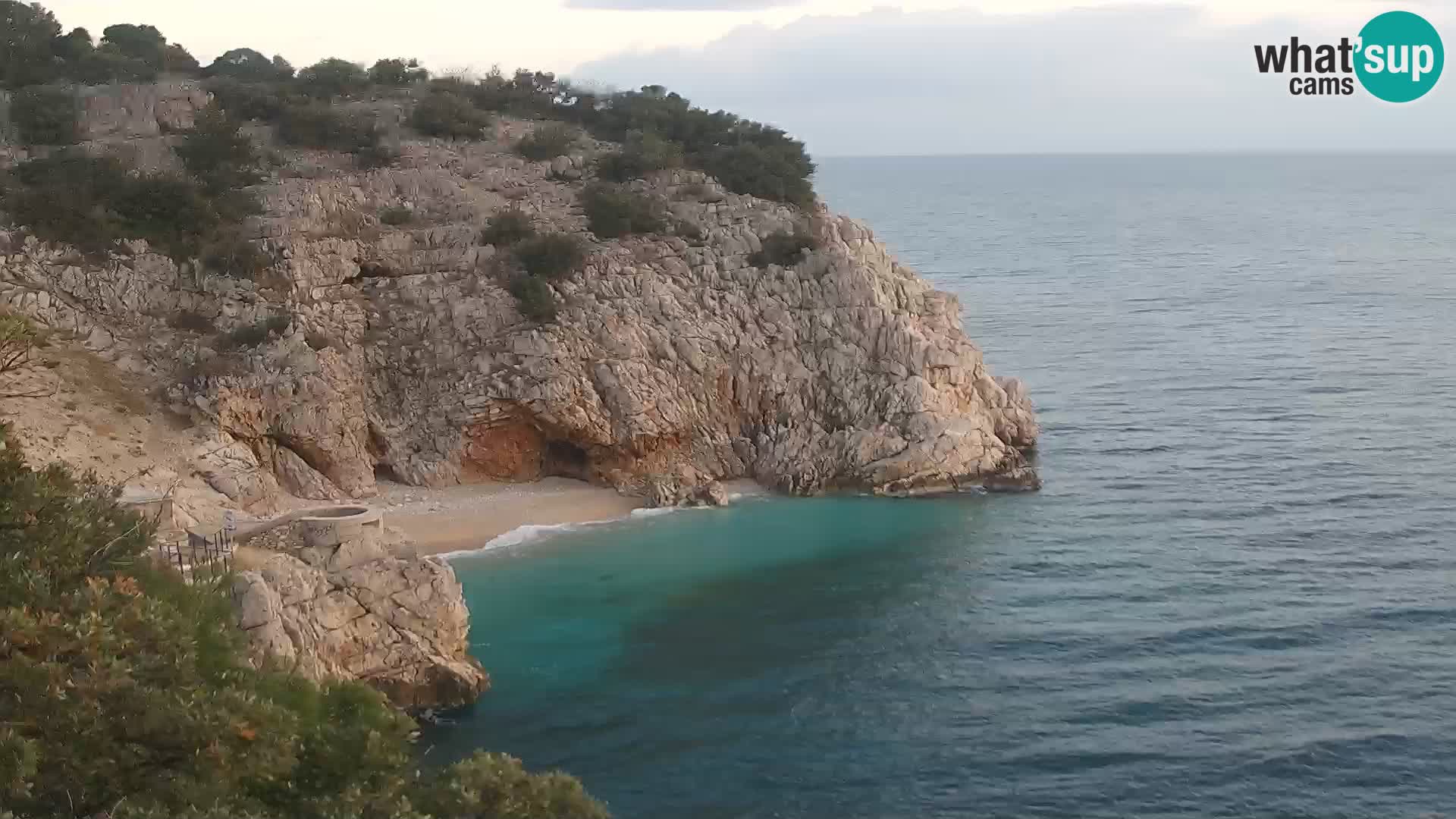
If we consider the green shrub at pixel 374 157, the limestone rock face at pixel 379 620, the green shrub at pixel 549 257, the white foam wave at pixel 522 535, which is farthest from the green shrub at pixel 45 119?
the limestone rock face at pixel 379 620

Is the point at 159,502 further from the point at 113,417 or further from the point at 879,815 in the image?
the point at 879,815

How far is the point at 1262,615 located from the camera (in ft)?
94.9

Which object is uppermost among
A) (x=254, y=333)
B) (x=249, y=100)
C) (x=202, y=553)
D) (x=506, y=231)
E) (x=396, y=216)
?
(x=249, y=100)

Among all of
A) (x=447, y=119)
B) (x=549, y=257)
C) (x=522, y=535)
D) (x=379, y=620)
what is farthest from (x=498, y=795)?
(x=447, y=119)

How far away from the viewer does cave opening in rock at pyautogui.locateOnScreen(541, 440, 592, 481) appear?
4197cm

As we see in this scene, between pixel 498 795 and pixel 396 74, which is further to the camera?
pixel 396 74

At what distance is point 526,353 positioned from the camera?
40.7 meters

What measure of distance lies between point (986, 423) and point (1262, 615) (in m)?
15.8

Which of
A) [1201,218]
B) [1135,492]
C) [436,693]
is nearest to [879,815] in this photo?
[436,693]

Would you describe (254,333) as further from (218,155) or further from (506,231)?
(506,231)

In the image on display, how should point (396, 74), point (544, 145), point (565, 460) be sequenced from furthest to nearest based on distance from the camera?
1. point (396, 74)
2. point (544, 145)
3. point (565, 460)

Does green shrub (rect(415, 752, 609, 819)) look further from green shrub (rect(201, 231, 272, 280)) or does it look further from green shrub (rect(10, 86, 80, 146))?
green shrub (rect(10, 86, 80, 146))

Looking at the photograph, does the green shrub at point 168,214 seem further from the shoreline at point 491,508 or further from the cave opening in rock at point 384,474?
the shoreline at point 491,508

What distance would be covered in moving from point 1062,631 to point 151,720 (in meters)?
21.1
